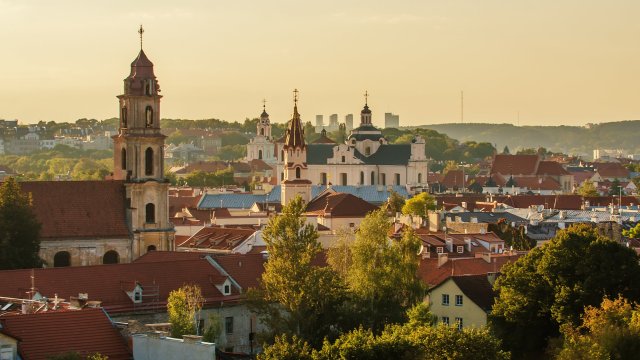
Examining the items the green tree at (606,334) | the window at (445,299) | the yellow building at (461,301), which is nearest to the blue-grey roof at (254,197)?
the yellow building at (461,301)

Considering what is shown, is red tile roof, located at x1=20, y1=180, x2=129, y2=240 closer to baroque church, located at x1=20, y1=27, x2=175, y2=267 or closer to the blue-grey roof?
baroque church, located at x1=20, y1=27, x2=175, y2=267

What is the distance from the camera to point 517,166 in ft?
643

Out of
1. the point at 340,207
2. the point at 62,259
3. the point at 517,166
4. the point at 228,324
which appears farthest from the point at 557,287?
the point at 517,166

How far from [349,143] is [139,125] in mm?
85102

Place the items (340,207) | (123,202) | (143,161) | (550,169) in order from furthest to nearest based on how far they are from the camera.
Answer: (550,169)
(340,207)
(143,161)
(123,202)

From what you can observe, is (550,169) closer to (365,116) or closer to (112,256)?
(365,116)

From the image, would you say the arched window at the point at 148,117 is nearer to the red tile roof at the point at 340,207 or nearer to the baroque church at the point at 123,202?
the baroque church at the point at 123,202

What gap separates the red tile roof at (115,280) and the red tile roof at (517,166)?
143 m

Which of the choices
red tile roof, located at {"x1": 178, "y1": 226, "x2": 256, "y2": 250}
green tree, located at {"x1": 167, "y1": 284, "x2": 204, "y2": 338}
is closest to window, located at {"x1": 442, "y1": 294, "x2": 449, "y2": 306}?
green tree, located at {"x1": 167, "y1": 284, "x2": 204, "y2": 338}

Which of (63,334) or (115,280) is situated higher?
(115,280)

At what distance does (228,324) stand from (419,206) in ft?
191

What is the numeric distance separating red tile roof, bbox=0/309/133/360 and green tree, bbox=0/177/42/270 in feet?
65.3

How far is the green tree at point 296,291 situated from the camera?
4800 cm

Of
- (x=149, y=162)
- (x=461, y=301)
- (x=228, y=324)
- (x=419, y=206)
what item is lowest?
(x=228, y=324)
